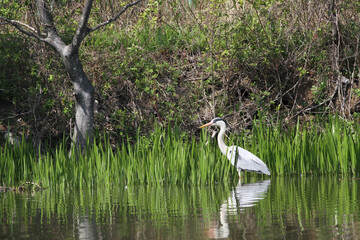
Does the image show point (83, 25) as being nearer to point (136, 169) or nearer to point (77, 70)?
point (77, 70)

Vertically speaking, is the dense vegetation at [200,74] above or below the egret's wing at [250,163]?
above

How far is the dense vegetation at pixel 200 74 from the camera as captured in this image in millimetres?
10523

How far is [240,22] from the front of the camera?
10.7m

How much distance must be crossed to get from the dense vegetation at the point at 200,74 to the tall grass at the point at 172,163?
232 cm

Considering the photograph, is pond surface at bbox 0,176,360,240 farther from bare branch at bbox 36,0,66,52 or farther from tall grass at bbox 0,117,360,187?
bare branch at bbox 36,0,66,52

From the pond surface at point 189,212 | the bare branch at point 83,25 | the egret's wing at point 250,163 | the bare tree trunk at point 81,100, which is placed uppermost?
the bare branch at point 83,25

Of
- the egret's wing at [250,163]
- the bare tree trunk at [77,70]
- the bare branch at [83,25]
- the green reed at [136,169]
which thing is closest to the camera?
the green reed at [136,169]

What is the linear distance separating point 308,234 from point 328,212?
897 millimetres

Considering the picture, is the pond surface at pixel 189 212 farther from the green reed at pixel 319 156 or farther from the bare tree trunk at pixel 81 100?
the bare tree trunk at pixel 81 100

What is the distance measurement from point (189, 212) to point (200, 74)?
6785mm

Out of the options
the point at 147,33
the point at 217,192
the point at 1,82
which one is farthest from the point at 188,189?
the point at 147,33

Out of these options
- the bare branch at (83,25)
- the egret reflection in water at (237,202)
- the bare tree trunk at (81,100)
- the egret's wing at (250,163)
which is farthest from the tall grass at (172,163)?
the bare branch at (83,25)

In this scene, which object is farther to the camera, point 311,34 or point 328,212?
point 311,34

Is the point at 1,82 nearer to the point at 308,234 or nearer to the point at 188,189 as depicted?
the point at 188,189
